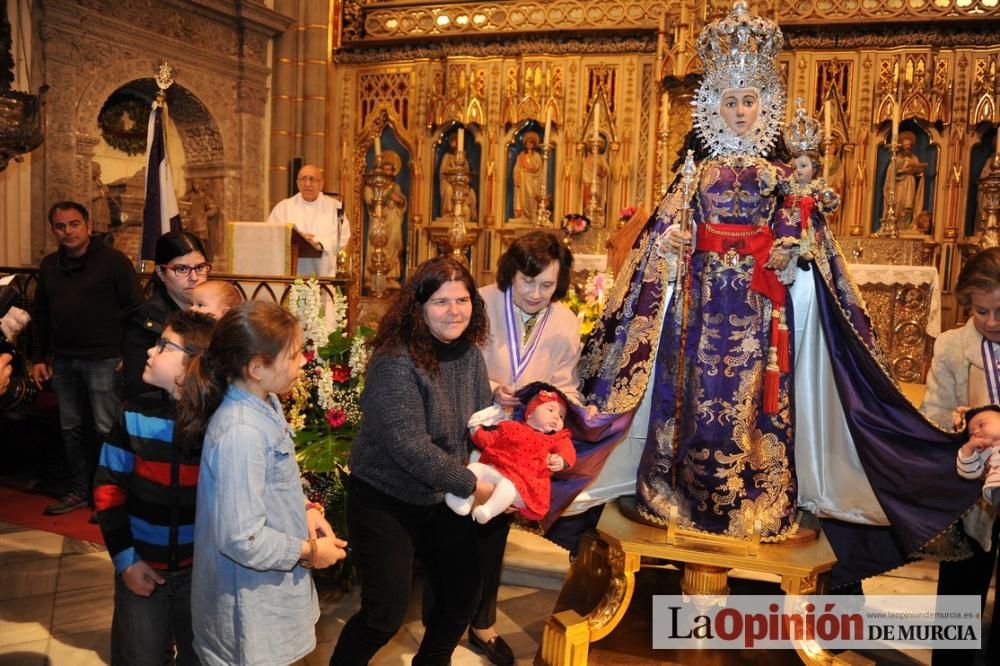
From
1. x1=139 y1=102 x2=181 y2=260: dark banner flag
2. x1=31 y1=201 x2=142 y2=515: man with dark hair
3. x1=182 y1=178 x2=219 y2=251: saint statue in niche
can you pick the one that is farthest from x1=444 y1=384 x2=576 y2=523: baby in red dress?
x1=182 y1=178 x2=219 y2=251: saint statue in niche

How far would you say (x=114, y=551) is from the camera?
208 centimetres

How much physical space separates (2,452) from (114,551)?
14.4 feet

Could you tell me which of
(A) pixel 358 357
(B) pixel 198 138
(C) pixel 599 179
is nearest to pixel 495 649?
(A) pixel 358 357

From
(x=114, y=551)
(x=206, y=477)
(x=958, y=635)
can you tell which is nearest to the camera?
(x=206, y=477)

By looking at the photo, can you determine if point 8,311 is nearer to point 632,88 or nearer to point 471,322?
point 471,322

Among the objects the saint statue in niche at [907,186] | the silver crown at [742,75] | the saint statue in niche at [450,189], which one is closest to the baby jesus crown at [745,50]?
the silver crown at [742,75]

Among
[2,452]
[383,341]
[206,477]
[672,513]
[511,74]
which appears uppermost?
[511,74]

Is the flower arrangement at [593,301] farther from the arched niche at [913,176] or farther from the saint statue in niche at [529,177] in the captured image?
the arched niche at [913,176]

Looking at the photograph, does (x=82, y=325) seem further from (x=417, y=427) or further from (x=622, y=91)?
(x=622, y=91)

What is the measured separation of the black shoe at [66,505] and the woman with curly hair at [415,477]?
10.5ft

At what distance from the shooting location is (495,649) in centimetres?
309

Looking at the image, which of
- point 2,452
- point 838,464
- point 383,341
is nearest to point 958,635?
point 838,464

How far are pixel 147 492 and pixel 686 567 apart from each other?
1.93 metres

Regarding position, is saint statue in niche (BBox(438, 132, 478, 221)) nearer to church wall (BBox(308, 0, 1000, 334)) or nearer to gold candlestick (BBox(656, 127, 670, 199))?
church wall (BBox(308, 0, 1000, 334))
